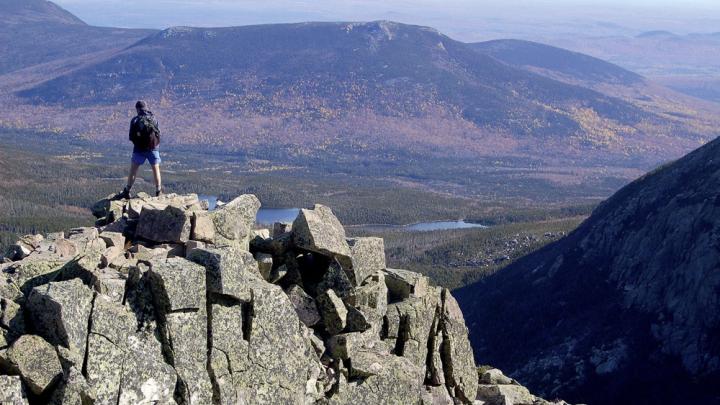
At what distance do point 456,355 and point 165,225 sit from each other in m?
13.5

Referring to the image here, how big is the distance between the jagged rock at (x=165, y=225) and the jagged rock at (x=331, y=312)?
201 inches

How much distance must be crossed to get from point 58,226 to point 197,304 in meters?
139

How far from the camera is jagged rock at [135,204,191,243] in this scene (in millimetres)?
30006

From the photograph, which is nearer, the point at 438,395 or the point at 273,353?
the point at 273,353

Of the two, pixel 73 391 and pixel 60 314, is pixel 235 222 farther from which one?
pixel 73 391

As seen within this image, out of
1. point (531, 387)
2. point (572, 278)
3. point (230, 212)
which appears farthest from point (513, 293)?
point (230, 212)

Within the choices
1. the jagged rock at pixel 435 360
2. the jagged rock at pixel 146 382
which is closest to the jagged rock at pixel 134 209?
the jagged rock at pixel 146 382

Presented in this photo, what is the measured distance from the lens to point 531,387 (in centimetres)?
9181

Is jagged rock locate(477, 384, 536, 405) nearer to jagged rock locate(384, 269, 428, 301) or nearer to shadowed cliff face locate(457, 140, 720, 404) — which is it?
jagged rock locate(384, 269, 428, 301)

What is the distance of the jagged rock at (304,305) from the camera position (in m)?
30.2

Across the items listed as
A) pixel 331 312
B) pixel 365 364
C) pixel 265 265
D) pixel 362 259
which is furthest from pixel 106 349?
pixel 362 259

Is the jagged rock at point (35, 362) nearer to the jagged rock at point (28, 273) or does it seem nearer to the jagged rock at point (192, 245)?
the jagged rock at point (28, 273)

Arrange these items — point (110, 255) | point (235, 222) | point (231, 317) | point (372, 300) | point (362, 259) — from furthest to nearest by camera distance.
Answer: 1. point (362, 259)
2. point (372, 300)
3. point (235, 222)
4. point (110, 255)
5. point (231, 317)

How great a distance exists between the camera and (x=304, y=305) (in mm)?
30266
